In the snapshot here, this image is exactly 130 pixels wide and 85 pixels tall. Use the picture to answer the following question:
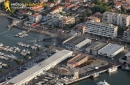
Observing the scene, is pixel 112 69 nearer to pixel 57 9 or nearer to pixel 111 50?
pixel 111 50

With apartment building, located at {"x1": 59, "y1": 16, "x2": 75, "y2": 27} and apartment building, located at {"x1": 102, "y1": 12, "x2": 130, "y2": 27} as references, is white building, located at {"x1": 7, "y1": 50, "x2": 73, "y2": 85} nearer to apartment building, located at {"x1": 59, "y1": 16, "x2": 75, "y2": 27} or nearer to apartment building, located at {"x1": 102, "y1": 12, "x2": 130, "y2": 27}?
apartment building, located at {"x1": 59, "y1": 16, "x2": 75, "y2": 27}

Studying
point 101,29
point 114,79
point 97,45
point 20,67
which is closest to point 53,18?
point 101,29

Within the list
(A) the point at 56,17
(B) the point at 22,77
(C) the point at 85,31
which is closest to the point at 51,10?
(A) the point at 56,17

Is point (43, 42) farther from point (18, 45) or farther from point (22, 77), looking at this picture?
point (22, 77)

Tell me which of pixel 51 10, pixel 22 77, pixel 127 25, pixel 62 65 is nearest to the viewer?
pixel 22 77

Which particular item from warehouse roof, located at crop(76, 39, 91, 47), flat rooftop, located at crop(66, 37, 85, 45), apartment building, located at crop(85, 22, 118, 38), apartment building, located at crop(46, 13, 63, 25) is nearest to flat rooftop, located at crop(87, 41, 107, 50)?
warehouse roof, located at crop(76, 39, 91, 47)

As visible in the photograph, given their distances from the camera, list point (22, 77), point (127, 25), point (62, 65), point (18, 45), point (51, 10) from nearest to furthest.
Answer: point (22, 77), point (62, 65), point (18, 45), point (127, 25), point (51, 10)
